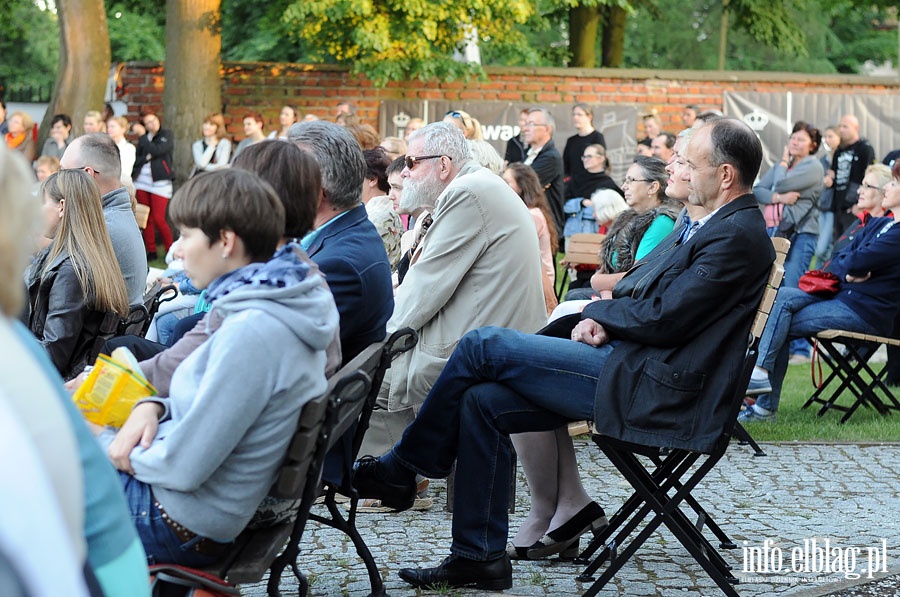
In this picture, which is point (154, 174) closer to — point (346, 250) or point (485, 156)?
point (485, 156)

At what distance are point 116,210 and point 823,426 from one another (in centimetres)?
462

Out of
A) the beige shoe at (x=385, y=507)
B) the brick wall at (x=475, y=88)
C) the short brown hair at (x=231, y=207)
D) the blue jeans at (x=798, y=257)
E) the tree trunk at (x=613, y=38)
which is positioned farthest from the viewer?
the tree trunk at (x=613, y=38)

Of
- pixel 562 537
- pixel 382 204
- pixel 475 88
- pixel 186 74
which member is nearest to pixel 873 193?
pixel 382 204

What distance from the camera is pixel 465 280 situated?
5.21 meters

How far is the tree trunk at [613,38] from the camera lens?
2378 centimetres

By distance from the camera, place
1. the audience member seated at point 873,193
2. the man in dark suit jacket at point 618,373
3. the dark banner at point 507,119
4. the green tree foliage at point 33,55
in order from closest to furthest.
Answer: the man in dark suit jacket at point 618,373, the audience member seated at point 873,193, the dark banner at point 507,119, the green tree foliage at point 33,55

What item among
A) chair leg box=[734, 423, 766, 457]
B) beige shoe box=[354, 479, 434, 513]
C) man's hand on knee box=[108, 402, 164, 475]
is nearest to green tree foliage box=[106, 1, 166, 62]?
chair leg box=[734, 423, 766, 457]

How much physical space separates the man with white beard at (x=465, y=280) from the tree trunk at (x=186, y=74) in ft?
42.3

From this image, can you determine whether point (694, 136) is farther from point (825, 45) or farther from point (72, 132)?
point (825, 45)

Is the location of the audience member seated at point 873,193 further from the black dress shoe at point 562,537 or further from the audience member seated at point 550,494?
the black dress shoe at point 562,537

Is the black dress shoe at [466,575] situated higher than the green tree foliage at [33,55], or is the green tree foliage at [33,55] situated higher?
the green tree foliage at [33,55]

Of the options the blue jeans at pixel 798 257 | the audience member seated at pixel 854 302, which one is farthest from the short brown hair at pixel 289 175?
the blue jeans at pixel 798 257

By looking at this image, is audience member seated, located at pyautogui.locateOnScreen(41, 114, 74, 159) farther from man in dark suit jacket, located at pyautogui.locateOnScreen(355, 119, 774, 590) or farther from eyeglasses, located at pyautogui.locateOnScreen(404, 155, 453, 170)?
man in dark suit jacket, located at pyautogui.locateOnScreen(355, 119, 774, 590)

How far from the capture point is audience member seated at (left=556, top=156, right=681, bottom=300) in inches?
275
